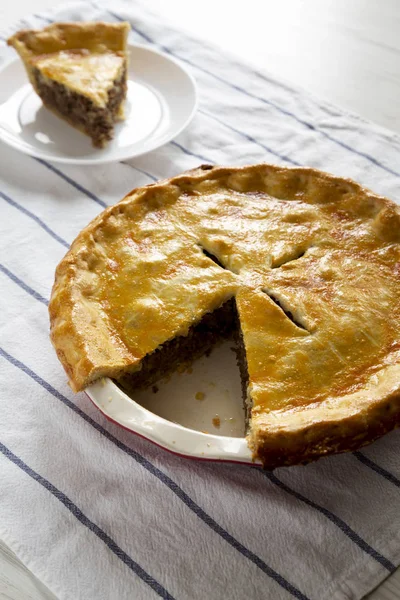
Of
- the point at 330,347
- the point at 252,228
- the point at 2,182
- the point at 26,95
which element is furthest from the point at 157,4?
the point at 330,347

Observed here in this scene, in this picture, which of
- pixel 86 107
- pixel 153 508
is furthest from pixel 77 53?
pixel 153 508

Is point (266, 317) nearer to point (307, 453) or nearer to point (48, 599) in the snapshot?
point (307, 453)

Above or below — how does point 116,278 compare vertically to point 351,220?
below

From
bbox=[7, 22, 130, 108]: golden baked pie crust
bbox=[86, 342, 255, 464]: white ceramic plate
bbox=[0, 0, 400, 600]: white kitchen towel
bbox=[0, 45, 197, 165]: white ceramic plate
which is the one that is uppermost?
bbox=[7, 22, 130, 108]: golden baked pie crust

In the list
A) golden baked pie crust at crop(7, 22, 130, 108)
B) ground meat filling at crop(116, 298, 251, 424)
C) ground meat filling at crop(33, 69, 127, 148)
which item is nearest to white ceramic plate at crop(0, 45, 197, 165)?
ground meat filling at crop(33, 69, 127, 148)

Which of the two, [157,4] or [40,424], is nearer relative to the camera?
[40,424]

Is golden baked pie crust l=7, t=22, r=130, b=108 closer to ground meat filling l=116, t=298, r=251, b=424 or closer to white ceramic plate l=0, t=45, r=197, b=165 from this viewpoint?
white ceramic plate l=0, t=45, r=197, b=165

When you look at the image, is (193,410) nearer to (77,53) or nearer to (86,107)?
(86,107)
